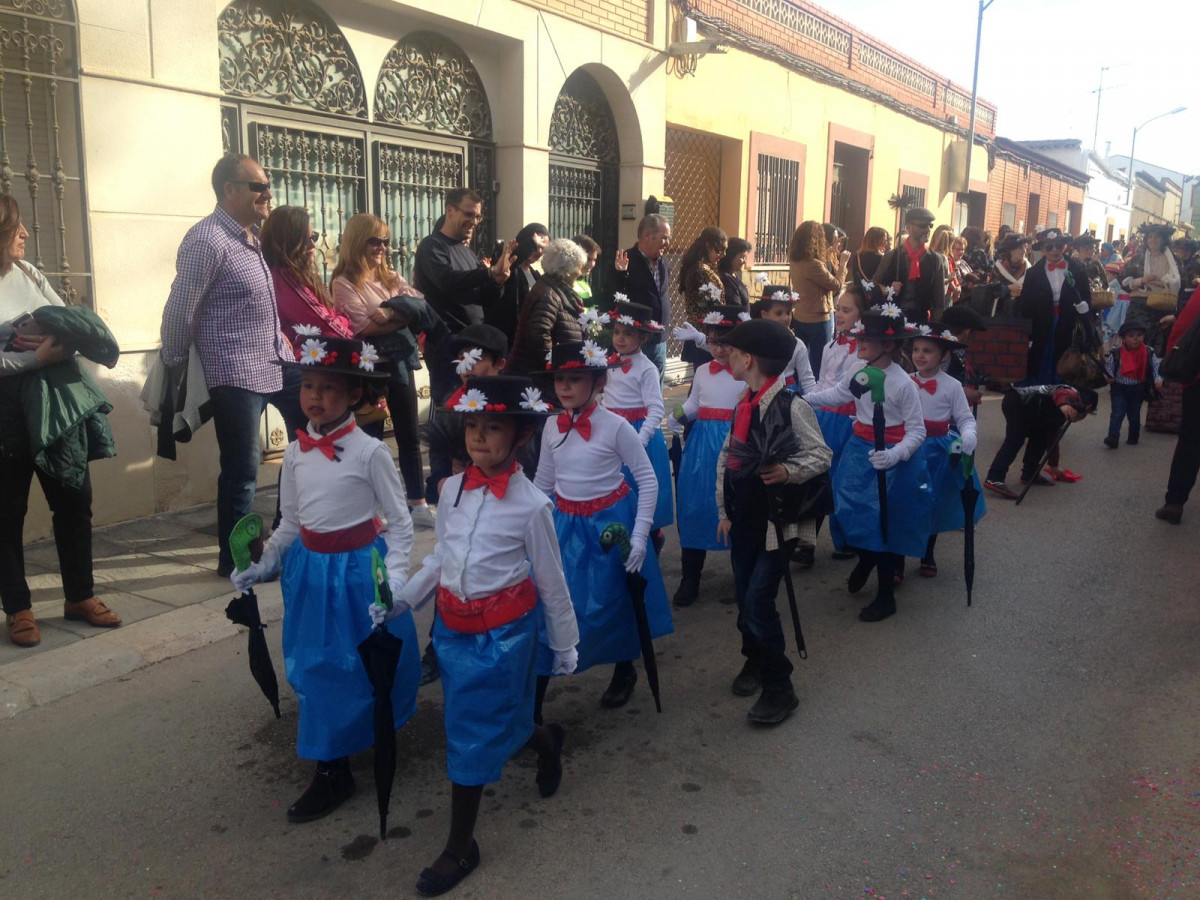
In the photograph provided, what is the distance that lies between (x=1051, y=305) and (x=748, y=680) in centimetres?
669

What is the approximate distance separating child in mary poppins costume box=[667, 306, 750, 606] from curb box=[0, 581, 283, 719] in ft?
7.09

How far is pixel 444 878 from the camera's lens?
297 centimetres

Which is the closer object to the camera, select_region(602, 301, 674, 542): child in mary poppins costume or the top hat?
the top hat

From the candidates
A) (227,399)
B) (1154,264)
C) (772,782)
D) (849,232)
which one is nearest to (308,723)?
(772,782)

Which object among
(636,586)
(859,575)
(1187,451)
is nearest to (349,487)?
(636,586)

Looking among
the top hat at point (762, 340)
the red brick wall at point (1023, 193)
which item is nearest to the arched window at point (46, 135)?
the top hat at point (762, 340)

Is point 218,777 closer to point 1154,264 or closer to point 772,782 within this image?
point 772,782

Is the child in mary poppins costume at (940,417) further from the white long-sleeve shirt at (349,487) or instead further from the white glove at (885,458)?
the white long-sleeve shirt at (349,487)

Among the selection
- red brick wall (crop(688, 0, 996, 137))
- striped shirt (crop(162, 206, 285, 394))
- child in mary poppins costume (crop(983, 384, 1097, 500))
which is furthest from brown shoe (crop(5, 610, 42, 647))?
red brick wall (crop(688, 0, 996, 137))

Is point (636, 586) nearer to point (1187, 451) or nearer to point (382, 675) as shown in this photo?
point (382, 675)

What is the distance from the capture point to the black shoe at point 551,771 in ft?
11.5

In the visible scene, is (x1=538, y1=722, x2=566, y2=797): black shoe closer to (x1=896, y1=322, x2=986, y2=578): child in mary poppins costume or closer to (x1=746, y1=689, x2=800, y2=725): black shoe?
(x1=746, y1=689, x2=800, y2=725): black shoe

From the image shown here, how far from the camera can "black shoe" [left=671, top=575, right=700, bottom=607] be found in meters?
5.50

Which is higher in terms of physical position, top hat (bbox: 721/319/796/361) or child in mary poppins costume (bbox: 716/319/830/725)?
top hat (bbox: 721/319/796/361)
